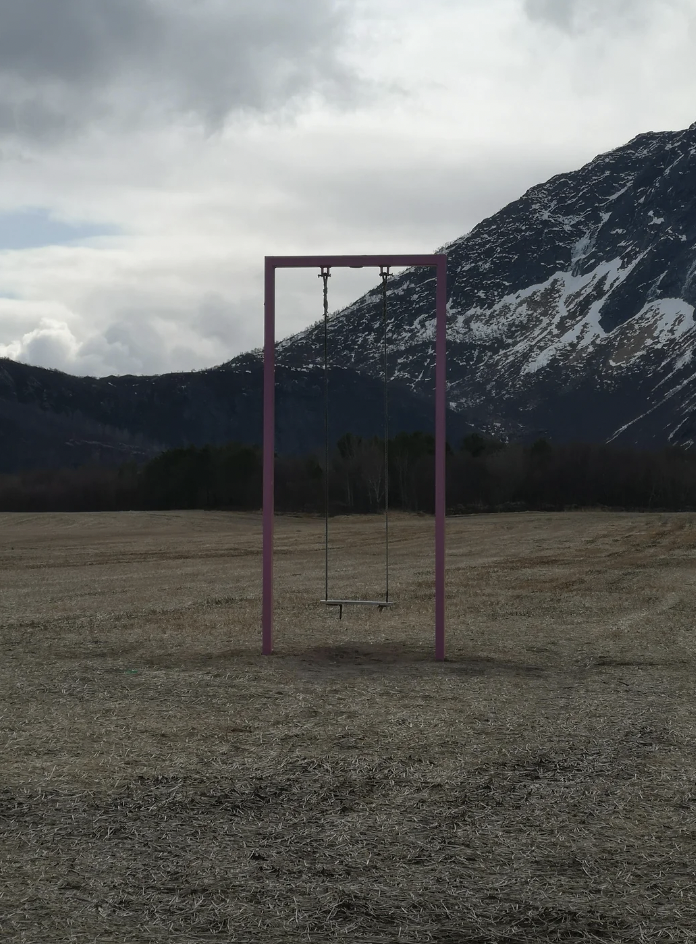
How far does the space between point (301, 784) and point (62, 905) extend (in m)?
1.88

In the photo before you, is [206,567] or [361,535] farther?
[361,535]

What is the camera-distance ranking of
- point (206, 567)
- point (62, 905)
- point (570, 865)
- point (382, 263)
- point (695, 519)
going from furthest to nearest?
point (695, 519) < point (206, 567) < point (382, 263) < point (570, 865) < point (62, 905)

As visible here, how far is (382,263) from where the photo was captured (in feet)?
32.8

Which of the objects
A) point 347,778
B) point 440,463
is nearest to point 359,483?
point 440,463

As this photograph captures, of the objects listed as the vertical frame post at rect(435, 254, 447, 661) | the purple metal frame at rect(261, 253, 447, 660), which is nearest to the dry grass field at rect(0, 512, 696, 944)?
the vertical frame post at rect(435, 254, 447, 661)

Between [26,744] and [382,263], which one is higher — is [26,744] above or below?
below

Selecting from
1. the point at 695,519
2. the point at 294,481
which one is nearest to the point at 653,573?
the point at 695,519

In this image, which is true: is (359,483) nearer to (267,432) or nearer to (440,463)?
(267,432)

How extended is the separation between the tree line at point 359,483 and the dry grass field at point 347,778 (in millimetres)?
34628

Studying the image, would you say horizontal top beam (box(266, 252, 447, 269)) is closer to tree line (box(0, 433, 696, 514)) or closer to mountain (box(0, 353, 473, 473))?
tree line (box(0, 433, 696, 514))

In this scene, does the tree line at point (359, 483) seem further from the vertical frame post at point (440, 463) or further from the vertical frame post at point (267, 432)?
the vertical frame post at point (440, 463)

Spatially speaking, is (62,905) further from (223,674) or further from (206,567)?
(206,567)

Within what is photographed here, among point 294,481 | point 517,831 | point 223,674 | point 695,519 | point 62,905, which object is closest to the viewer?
point 62,905

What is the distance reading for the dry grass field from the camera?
13.8 ft
